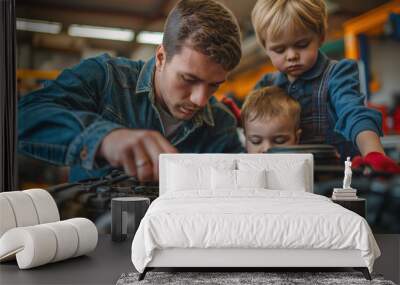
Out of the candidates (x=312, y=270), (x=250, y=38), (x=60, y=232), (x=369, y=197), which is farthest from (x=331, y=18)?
(x=60, y=232)

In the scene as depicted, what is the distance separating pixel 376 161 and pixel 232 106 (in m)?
1.71

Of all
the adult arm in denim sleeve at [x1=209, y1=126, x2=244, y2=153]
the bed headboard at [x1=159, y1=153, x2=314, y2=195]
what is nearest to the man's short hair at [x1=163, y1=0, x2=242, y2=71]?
the adult arm in denim sleeve at [x1=209, y1=126, x2=244, y2=153]

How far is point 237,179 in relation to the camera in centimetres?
529

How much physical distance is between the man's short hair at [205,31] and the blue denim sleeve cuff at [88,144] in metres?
1.05

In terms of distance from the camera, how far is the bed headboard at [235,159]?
575 cm

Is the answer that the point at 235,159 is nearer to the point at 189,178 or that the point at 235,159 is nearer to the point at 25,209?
the point at 189,178

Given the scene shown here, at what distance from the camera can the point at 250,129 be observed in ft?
19.9

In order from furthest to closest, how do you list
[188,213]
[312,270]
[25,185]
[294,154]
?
[25,185]
[294,154]
[312,270]
[188,213]

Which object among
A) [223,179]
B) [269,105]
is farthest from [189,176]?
[269,105]

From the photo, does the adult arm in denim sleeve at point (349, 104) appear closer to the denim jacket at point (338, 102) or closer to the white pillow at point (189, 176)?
the denim jacket at point (338, 102)

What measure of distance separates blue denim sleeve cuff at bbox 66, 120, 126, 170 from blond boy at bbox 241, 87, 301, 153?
146cm

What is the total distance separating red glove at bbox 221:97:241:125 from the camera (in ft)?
20.1

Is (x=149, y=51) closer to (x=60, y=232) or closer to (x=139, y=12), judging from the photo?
(x=139, y=12)

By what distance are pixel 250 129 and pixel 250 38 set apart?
102cm
